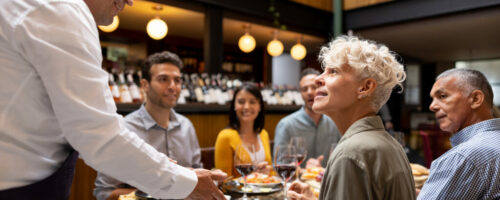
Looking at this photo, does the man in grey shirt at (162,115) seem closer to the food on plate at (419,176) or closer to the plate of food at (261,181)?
the plate of food at (261,181)

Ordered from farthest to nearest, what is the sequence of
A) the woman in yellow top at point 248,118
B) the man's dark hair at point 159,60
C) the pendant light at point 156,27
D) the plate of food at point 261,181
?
1. the pendant light at point 156,27
2. the woman in yellow top at point 248,118
3. the man's dark hair at point 159,60
4. the plate of food at point 261,181

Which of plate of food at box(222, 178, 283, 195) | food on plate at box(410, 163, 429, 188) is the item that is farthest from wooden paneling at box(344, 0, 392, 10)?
plate of food at box(222, 178, 283, 195)

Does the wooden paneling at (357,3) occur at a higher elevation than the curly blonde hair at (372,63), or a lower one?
higher

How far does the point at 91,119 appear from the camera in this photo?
2.74 feet

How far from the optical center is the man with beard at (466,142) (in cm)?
121

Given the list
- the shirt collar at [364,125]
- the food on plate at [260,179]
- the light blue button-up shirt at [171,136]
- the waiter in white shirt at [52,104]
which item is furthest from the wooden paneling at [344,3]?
the waiter in white shirt at [52,104]

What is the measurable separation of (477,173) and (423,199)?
0.21 m

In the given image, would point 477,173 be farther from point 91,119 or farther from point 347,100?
point 91,119

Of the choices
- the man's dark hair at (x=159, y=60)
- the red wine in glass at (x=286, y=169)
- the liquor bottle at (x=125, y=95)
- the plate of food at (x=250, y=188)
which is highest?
the man's dark hair at (x=159, y=60)

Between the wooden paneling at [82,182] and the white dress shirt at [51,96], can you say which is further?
the wooden paneling at [82,182]

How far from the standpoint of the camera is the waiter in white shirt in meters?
Result: 0.80

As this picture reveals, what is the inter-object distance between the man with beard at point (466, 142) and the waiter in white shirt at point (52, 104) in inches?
41.6

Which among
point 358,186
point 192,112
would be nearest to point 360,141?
point 358,186

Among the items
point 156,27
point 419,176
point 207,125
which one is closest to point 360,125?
point 419,176
